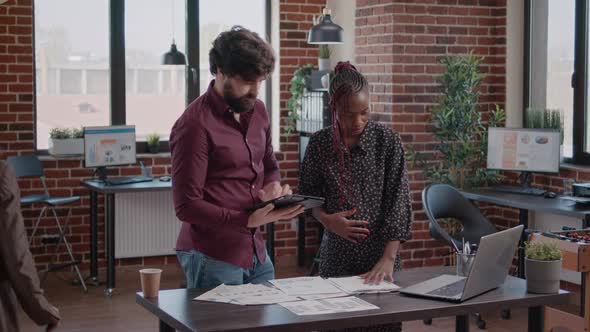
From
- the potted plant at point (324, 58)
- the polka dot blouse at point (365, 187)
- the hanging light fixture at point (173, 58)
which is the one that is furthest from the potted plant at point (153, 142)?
the polka dot blouse at point (365, 187)

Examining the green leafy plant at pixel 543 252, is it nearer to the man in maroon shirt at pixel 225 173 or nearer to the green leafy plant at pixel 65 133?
the man in maroon shirt at pixel 225 173

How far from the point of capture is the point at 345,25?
24.3ft

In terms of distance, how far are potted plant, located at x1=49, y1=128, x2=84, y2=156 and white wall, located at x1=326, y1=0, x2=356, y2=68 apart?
2279mm

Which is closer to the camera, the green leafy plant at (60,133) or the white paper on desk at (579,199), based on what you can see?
the white paper on desk at (579,199)

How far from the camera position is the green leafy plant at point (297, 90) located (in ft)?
24.6

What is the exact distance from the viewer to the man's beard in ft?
10.3

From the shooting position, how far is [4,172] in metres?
A: 2.49

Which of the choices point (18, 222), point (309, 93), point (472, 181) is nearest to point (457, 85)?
point (472, 181)

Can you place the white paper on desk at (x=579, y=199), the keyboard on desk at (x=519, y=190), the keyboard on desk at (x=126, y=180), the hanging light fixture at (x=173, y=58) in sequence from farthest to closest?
1. the hanging light fixture at (x=173, y=58)
2. the keyboard on desk at (x=126, y=180)
3. the keyboard on desk at (x=519, y=190)
4. the white paper on desk at (x=579, y=199)

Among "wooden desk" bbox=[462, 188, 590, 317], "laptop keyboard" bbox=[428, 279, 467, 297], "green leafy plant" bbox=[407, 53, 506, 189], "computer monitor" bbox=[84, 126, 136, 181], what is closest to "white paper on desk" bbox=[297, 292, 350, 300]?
"laptop keyboard" bbox=[428, 279, 467, 297]

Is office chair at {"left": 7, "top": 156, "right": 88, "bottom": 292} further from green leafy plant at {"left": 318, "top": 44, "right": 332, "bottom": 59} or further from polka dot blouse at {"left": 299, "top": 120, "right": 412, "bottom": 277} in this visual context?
polka dot blouse at {"left": 299, "top": 120, "right": 412, "bottom": 277}

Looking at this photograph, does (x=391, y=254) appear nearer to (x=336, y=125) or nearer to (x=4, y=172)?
(x=336, y=125)

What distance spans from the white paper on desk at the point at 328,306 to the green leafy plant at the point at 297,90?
4.62 m

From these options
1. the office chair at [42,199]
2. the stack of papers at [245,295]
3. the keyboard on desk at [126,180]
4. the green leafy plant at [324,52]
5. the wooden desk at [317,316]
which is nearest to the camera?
the wooden desk at [317,316]
